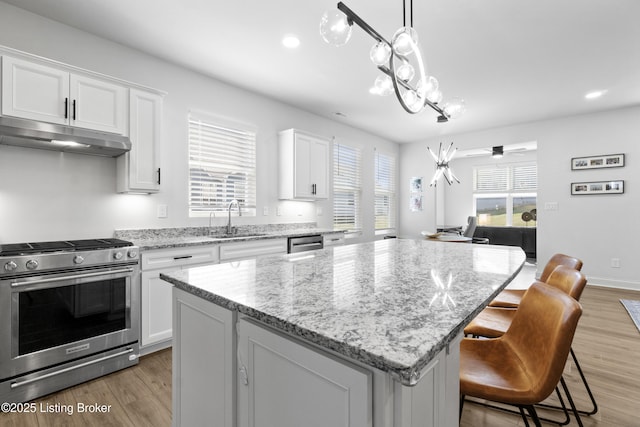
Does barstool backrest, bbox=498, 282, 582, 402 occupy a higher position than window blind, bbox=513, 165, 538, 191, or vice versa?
window blind, bbox=513, 165, 538, 191

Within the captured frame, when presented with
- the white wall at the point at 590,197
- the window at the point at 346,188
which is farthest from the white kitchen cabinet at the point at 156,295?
the white wall at the point at 590,197

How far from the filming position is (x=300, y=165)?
4227mm

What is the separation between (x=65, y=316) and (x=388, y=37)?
3.40m

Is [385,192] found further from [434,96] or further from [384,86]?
[384,86]

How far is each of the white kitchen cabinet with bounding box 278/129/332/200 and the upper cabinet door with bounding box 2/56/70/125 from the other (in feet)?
7.91

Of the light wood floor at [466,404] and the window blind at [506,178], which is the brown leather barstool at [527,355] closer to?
the light wood floor at [466,404]

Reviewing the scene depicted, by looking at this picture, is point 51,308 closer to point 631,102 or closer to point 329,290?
point 329,290

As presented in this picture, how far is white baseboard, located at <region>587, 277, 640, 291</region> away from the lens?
4629 millimetres

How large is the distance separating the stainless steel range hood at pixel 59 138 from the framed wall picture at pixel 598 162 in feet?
21.0

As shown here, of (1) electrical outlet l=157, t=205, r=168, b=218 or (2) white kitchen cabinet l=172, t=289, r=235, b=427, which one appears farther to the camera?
(1) electrical outlet l=157, t=205, r=168, b=218

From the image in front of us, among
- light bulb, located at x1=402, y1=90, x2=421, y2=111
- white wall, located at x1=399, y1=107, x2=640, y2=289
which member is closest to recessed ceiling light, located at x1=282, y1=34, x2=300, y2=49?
light bulb, located at x1=402, y1=90, x2=421, y2=111

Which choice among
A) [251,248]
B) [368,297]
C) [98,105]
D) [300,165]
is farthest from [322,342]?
[300,165]

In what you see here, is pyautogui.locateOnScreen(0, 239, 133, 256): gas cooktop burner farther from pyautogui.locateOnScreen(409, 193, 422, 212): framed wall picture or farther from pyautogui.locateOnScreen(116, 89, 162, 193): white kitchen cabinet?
pyautogui.locateOnScreen(409, 193, 422, 212): framed wall picture

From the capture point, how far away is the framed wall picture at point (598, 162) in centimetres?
475
